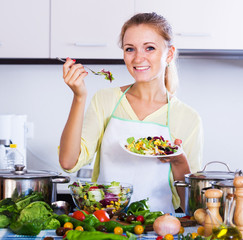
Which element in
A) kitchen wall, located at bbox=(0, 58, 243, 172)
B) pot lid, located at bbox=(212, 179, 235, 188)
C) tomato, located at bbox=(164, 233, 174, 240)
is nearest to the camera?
tomato, located at bbox=(164, 233, 174, 240)

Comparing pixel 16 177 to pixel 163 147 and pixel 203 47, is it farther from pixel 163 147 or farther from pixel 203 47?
pixel 203 47

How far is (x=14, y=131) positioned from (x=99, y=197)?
1.54m

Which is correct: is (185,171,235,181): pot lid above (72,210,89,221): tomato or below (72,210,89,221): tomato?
above

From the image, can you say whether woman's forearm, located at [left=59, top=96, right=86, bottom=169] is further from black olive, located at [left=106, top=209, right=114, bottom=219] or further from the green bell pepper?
the green bell pepper

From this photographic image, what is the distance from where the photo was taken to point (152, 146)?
1832 millimetres

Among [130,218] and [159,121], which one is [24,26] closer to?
[159,121]

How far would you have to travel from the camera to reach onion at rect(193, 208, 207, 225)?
4.62ft

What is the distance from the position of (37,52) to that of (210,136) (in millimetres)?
1212

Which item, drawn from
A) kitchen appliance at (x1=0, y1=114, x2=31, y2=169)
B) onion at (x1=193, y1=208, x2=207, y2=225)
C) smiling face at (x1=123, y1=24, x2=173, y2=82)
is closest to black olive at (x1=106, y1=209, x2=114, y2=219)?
onion at (x1=193, y1=208, x2=207, y2=225)

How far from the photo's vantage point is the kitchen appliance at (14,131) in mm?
2885

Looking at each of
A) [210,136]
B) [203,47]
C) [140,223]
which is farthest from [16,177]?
[210,136]

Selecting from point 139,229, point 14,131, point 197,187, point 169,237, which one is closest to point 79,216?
point 139,229

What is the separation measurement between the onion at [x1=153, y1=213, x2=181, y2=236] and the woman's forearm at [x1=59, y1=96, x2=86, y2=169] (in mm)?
545

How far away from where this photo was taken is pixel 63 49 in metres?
2.88
